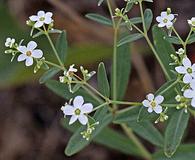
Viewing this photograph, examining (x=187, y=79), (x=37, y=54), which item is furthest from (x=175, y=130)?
(x=37, y=54)

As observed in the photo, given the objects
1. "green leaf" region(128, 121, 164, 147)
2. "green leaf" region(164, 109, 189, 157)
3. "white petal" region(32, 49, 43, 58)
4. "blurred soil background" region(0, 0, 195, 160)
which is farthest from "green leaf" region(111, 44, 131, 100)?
"blurred soil background" region(0, 0, 195, 160)

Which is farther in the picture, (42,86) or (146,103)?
(42,86)

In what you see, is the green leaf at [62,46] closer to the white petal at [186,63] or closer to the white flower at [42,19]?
the white flower at [42,19]

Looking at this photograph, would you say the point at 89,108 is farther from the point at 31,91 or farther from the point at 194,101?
the point at 31,91

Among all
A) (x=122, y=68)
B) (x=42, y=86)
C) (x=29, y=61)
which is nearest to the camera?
(x=29, y=61)

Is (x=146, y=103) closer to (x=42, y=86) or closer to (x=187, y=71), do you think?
(x=187, y=71)

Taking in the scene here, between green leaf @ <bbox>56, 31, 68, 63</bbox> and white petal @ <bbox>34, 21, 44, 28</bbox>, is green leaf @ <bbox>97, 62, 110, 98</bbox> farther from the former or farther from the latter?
white petal @ <bbox>34, 21, 44, 28</bbox>

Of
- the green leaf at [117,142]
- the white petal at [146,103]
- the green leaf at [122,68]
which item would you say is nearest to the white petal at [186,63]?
the white petal at [146,103]
